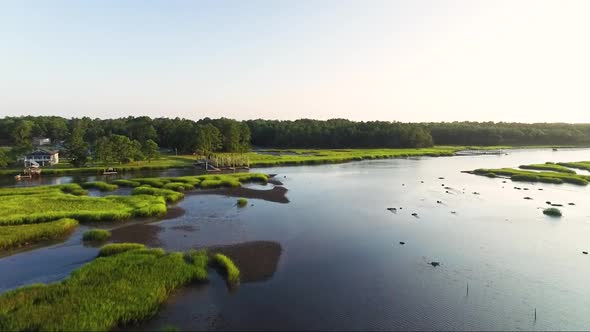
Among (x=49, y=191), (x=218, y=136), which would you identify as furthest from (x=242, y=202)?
(x=218, y=136)

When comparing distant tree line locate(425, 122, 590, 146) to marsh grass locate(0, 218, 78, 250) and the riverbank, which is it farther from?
marsh grass locate(0, 218, 78, 250)

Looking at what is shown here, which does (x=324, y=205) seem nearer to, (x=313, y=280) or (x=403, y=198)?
(x=403, y=198)

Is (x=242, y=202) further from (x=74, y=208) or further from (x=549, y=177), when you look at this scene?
(x=549, y=177)

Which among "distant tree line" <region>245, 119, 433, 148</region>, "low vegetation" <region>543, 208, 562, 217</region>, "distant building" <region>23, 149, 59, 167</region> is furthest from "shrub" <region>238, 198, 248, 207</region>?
"distant tree line" <region>245, 119, 433, 148</region>

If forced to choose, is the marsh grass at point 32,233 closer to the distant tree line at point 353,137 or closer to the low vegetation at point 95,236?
the low vegetation at point 95,236

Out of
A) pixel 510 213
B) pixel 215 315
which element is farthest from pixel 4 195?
pixel 510 213

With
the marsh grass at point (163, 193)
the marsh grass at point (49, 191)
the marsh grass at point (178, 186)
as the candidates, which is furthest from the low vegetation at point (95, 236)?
the marsh grass at point (178, 186)
